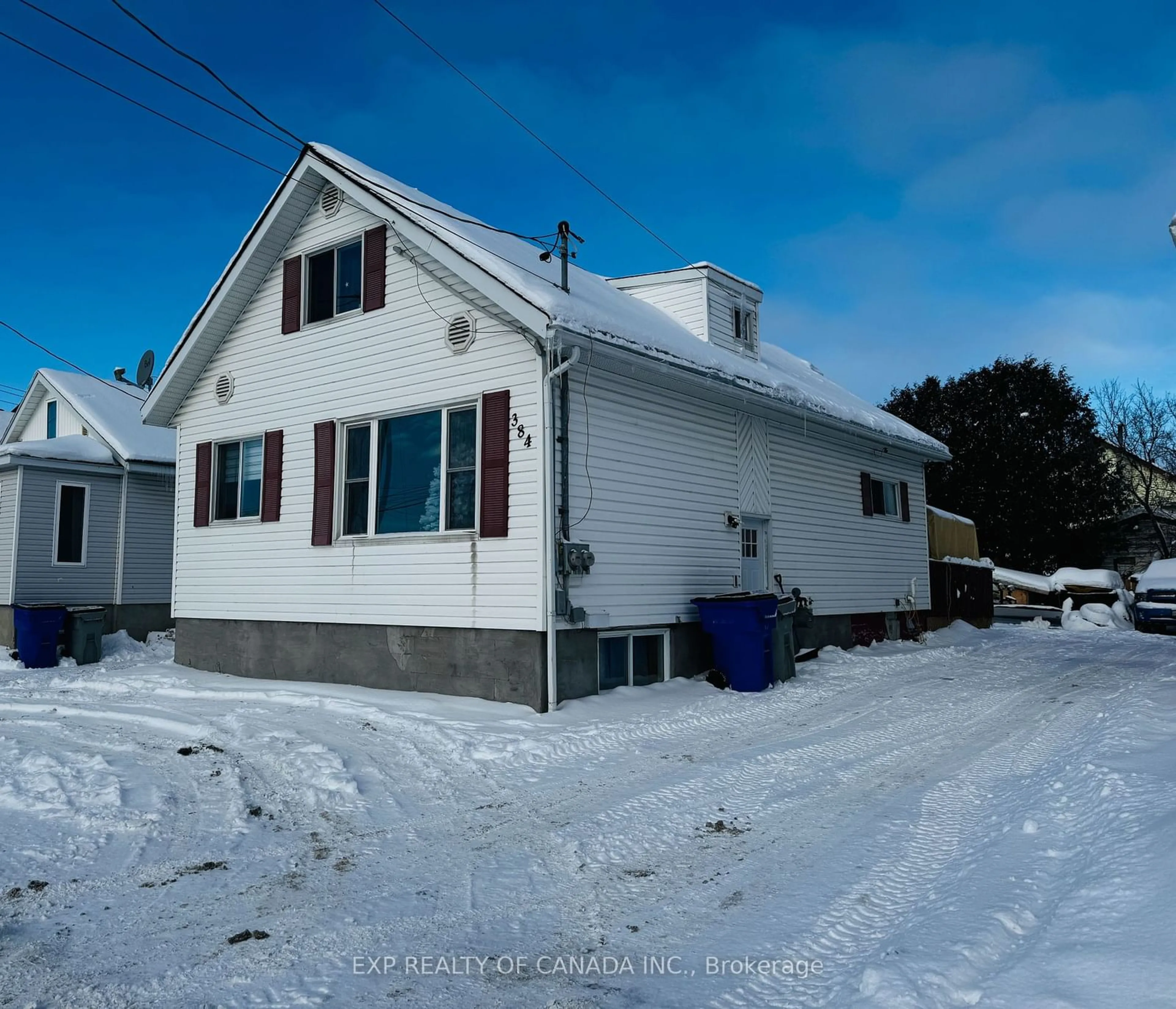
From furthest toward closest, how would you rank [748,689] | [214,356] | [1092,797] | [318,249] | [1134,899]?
[214,356], [318,249], [748,689], [1092,797], [1134,899]

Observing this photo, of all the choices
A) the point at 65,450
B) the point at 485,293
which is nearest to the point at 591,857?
the point at 485,293

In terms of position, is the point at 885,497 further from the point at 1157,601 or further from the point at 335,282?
the point at 335,282

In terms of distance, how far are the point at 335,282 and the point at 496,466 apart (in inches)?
170

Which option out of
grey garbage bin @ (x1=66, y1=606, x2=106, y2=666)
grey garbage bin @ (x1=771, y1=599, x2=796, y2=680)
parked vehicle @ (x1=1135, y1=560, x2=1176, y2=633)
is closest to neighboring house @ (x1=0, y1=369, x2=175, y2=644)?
grey garbage bin @ (x1=66, y1=606, x2=106, y2=666)

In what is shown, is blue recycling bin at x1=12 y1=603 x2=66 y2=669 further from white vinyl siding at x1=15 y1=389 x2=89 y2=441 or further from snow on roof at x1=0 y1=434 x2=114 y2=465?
white vinyl siding at x1=15 y1=389 x2=89 y2=441

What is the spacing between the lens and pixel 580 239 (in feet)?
37.4

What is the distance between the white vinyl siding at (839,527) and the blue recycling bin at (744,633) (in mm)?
2801

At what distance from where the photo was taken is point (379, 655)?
10875 millimetres

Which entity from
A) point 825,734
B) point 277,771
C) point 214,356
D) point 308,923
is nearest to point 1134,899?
point 308,923

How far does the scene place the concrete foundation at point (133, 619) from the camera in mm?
17469

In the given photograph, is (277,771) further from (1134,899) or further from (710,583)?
(710,583)

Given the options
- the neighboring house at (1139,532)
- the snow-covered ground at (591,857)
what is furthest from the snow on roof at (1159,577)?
the snow-covered ground at (591,857)

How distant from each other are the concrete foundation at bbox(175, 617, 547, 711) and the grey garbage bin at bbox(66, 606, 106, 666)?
2624 mm

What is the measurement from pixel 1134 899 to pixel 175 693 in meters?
10.3
